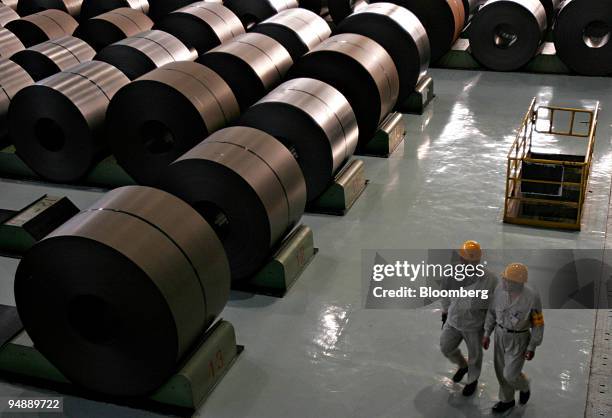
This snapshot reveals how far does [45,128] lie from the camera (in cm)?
1031

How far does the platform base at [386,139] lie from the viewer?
35.1 feet

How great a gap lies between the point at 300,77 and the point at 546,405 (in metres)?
5.63

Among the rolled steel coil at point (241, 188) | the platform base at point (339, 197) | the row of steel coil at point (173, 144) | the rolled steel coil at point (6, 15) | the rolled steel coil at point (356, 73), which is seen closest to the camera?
the row of steel coil at point (173, 144)

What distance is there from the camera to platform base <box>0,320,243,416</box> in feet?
19.9

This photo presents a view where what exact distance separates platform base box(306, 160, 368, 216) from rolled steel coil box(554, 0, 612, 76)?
245 inches

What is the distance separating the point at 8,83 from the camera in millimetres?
11023

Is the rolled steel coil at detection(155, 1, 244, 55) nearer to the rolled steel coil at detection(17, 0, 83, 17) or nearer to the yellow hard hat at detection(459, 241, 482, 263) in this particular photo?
the rolled steel coil at detection(17, 0, 83, 17)

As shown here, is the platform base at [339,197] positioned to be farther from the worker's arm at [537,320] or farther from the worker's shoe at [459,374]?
the worker's arm at [537,320]

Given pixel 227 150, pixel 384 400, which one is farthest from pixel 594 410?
pixel 227 150

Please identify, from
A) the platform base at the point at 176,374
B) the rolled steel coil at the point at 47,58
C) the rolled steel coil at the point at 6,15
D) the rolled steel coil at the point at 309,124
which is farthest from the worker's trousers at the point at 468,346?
the rolled steel coil at the point at 6,15

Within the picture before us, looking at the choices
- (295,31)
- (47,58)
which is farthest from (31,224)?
(295,31)

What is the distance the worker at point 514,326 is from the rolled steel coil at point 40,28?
1095 cm

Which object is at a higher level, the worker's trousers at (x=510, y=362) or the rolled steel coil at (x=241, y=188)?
the rolled steel coil at (x=241, y=188)

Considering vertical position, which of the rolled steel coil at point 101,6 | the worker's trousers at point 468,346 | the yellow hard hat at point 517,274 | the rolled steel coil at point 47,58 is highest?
the yellow hard hat at point 517,274
